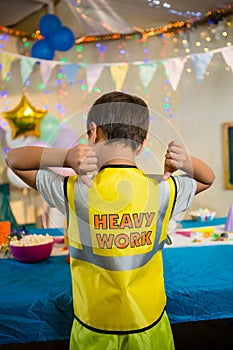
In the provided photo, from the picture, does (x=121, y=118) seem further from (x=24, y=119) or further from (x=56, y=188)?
(x=24, y=119)

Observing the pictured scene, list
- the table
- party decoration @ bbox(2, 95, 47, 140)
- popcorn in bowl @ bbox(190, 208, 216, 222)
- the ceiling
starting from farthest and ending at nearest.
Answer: party decoration @ bbox(2, 95, 47, 140), the ceiling, popcorn in bowl @ bbox(190, 208, 216, 222), the table

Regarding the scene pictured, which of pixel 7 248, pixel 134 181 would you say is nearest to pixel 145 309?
pixel 134 181

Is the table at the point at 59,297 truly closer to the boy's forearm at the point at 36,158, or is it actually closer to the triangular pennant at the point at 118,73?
the boy's forearm at the point at 36,158

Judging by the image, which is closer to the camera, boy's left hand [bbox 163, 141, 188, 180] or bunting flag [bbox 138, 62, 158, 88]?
boy's left hand [bbox 163, 141, 188, 180]

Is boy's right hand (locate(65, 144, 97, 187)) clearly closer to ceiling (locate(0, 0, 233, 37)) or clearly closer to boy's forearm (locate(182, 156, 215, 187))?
boy's forearm (locate(182, 156, 215, 187))

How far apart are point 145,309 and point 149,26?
312cm

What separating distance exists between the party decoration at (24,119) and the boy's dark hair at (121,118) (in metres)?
2.83

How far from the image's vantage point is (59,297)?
102 centimetres

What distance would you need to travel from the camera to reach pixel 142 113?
760 millimetres

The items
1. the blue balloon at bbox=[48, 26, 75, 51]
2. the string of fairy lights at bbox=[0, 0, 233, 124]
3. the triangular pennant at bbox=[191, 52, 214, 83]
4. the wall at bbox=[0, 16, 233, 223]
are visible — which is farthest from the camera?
the wall at bbox=[0, 16, 233, 223]

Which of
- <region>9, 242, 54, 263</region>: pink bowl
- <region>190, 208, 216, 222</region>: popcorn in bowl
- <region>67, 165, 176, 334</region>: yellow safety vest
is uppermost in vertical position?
<region>67, 165, 176, 334</region>: yellow safety vest

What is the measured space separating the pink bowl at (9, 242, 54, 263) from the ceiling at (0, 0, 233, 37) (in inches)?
77.7

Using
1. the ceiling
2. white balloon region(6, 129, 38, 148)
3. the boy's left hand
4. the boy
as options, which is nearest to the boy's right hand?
the boy

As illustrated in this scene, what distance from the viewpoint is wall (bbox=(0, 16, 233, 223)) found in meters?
3.34
